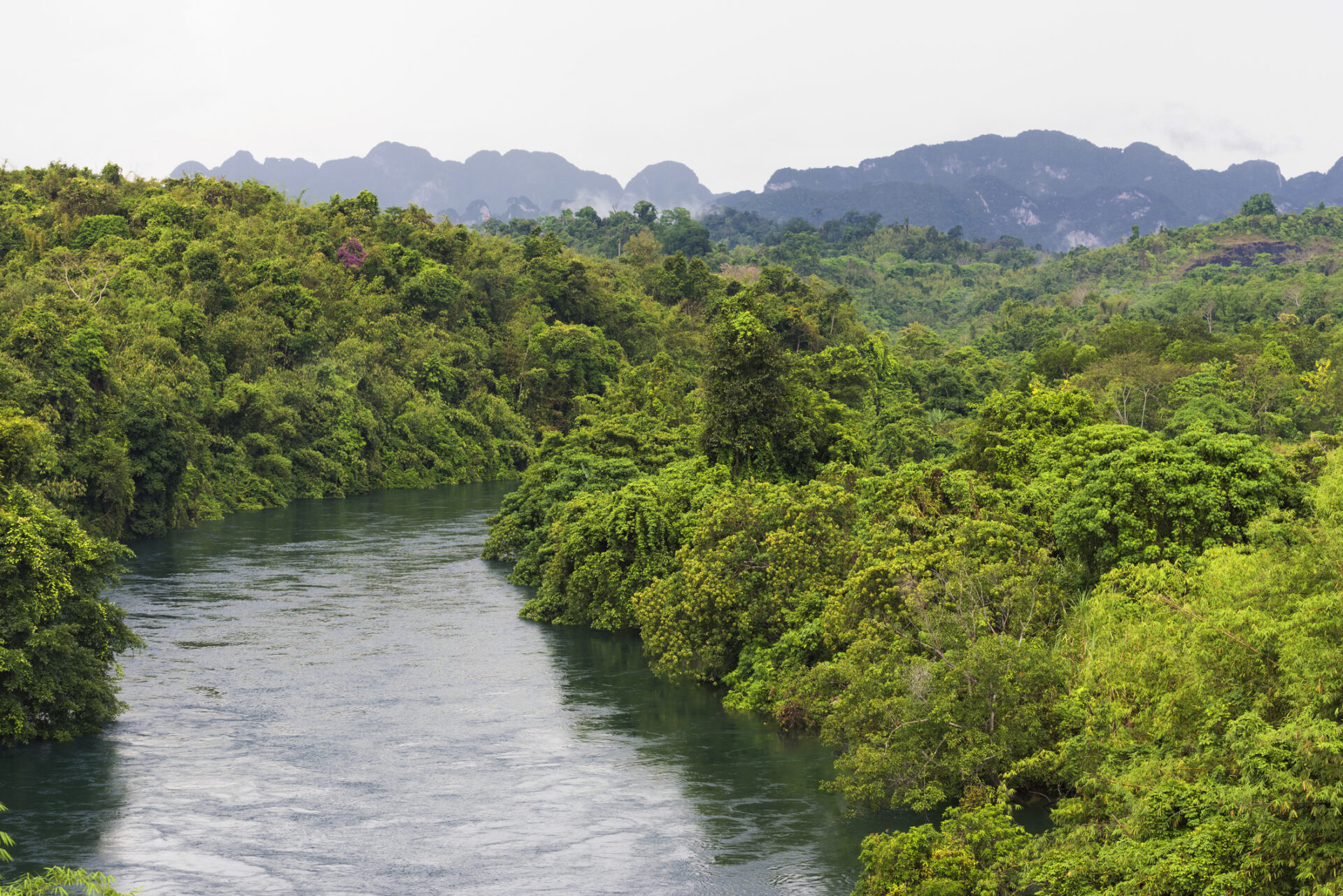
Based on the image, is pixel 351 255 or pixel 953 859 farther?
pixel 351 255

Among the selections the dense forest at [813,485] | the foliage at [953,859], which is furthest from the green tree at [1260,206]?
the foliage at [953,859]

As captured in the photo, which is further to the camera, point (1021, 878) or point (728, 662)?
point (728, 662)

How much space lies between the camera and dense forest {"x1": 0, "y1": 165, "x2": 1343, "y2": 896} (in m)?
13.1

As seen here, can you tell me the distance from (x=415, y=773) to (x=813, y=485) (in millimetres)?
11168

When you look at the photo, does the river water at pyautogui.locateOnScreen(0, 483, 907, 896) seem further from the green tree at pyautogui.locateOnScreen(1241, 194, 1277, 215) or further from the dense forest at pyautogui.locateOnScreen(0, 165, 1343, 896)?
the green tree at pyautogui.locateOnScreen(1241, 194, 1277, 215)

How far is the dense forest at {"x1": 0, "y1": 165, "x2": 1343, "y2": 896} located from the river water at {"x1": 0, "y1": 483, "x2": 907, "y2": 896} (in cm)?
143

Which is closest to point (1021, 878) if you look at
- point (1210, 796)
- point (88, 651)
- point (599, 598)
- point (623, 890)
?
point (1210, 796)

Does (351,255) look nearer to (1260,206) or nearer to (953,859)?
(953,859)

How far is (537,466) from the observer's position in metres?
41.4

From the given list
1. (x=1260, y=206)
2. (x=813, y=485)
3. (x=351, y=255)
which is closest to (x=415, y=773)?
(x=813, y=485)

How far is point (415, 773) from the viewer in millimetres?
19516

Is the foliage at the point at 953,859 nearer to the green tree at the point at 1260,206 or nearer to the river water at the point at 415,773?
the river water at the point at 415,773

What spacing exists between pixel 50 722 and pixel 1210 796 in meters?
19.2

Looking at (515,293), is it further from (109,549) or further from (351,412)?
(109,549)
